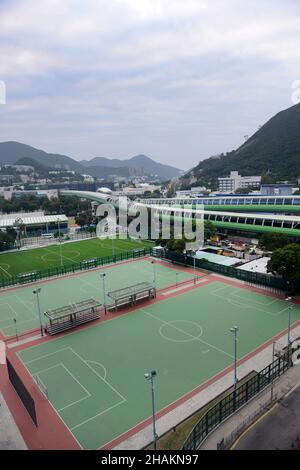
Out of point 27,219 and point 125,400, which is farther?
point 27,219

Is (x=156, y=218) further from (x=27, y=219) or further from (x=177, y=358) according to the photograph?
(x=177, y=358)

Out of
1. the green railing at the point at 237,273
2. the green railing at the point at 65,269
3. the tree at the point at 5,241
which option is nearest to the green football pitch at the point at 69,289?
the green railing at the point at 65,269

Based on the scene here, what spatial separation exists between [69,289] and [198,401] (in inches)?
853

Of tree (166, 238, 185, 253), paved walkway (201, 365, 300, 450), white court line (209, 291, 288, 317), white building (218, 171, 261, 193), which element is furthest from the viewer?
white building (218, 171, 261, 193)

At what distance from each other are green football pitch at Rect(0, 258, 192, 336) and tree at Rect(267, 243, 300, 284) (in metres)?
10.9

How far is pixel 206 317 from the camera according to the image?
28.0 meters

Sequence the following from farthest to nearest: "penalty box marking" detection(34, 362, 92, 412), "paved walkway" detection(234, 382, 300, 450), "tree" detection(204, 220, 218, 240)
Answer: "tree" detection(204, 220, 218, 240)
"penalty box marking" detection(34, 362, 92, 412)
"paved walkway" detection(234, 382, 300, 450)

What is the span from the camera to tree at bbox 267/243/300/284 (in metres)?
29.8

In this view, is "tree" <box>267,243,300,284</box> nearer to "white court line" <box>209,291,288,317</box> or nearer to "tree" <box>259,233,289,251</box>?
"white court line" <box>209,291,288,317</box>

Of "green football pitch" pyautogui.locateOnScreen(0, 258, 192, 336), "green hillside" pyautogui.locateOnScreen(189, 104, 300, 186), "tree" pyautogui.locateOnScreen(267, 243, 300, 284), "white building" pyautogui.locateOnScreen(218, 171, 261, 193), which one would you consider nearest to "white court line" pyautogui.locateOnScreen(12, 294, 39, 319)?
"green football pitch" pyautogui.locateOnScreen(0, 258, 192, 336)

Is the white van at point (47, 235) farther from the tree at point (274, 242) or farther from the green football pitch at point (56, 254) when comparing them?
the tree at point (274, 242)

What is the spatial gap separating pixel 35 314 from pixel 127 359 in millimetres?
11995
